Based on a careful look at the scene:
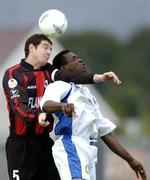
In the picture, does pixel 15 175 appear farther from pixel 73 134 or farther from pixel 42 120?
pixel 42 120

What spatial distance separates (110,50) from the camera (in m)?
52.2

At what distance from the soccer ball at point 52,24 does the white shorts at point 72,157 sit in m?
1.04

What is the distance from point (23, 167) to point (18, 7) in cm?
1084

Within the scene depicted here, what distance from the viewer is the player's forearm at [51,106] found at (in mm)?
Result: 9448

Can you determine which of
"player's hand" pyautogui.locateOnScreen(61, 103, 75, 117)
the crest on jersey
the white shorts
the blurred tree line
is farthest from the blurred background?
"player's hand" pyautogui.locateOnScreen(61, 103, 75, 117)

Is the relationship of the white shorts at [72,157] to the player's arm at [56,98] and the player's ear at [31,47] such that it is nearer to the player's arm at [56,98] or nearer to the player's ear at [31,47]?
the player's arm at [56,98]

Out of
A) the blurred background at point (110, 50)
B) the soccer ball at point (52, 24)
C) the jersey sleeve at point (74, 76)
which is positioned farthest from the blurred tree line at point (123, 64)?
the jersey sleeve at point (74, 76)

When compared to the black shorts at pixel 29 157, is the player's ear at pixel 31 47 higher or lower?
higher

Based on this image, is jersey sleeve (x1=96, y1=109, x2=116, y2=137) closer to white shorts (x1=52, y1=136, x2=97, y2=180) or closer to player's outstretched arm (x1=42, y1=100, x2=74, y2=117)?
white shorts (x1=52, y1=136, x2=97, y2=180)

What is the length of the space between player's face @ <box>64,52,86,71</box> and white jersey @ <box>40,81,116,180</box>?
0.60 ft

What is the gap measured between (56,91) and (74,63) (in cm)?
47

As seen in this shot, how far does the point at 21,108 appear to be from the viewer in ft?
32.6

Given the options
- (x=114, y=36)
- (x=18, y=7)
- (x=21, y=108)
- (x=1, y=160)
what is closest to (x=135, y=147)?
(x=1, y=160)

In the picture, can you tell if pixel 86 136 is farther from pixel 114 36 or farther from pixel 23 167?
pixel 114 36
